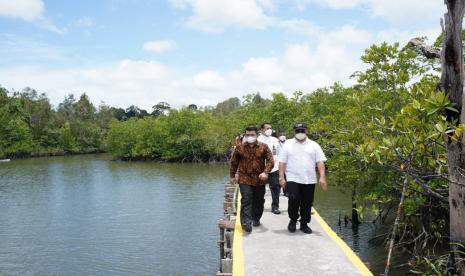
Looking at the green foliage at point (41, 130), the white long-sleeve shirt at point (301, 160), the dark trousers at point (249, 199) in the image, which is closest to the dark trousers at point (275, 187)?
the dark trousers at point (249, 199)

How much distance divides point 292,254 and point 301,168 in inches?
57.2

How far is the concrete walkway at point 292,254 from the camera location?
5559mm

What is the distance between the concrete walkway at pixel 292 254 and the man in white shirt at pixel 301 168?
0.56 meters

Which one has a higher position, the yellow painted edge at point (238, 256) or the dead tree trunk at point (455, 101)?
the dead tree trunk at point (455, 101)

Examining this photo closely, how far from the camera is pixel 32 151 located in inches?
2611

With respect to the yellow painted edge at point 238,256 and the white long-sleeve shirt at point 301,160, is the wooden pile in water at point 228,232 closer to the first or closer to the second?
the yellow painted edge at point 238,256

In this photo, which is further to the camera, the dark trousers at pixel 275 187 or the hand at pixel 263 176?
Result: the dark trousers at pixel 275 187

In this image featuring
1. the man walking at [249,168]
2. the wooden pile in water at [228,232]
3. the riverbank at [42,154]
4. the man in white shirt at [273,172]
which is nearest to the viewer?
the wooden pile in water at [228,232]

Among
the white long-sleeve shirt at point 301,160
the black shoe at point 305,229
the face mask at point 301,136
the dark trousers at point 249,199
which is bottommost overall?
the black shoe at point 305,229

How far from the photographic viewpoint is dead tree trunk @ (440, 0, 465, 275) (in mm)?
5809

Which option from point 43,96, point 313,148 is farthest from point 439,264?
point 43,96

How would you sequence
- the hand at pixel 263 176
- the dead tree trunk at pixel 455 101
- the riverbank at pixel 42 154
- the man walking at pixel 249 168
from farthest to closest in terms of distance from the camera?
the riverbank at pixel 42 154, the man walking at pixel 249 168, the hand at pixel 263 176, the dead tree trunk at pixel 455 101

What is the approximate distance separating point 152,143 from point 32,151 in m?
21.0

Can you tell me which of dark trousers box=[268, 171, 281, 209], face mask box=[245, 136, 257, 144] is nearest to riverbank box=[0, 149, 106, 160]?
dark trousers box=[268, 171, 281, 209]
